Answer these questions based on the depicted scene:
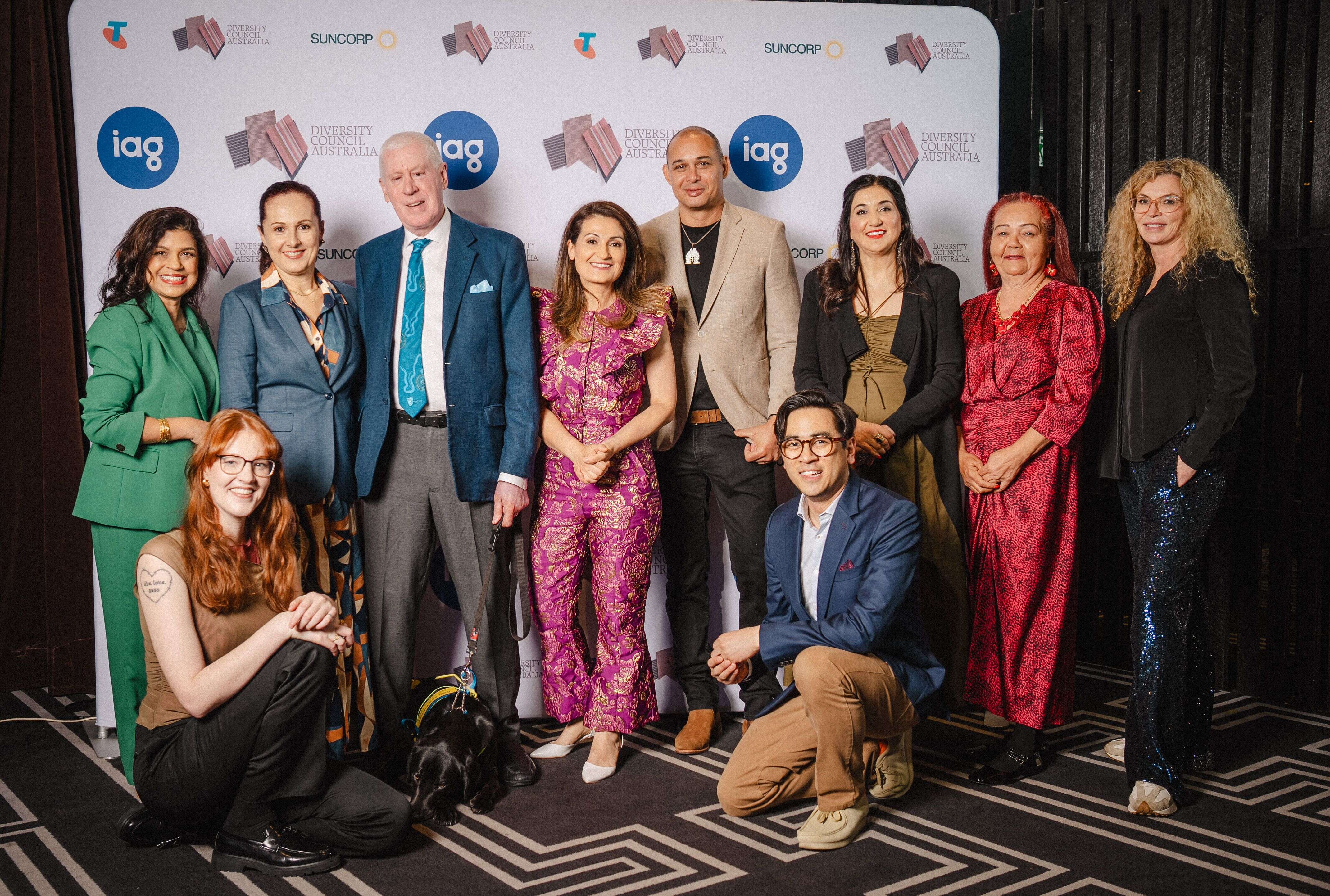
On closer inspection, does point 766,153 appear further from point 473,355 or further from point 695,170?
point 473,355

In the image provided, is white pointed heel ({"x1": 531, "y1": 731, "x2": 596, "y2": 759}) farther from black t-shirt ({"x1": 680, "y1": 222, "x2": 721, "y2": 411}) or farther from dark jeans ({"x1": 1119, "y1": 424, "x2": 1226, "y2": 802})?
dark jeans ({"x1": 1119, "y1": 424, "x2": 1226, "y2": 802})

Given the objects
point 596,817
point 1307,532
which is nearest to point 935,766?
point 596,817

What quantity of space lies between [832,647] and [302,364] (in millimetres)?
1575

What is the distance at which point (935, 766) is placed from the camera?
118 inches

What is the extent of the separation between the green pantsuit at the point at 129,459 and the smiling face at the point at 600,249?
3.67ft

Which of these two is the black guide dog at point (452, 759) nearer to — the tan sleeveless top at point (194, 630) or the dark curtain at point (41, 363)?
the tan sleeveless top at point (194, 630)

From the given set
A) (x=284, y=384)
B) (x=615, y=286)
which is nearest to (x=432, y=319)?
(x=284, y=384)

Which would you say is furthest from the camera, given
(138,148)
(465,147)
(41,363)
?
(41,363)

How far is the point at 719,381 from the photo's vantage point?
317 cm

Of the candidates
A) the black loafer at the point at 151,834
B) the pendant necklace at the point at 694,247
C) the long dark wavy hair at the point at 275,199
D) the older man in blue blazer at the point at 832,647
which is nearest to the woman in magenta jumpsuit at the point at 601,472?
the pendant necklace at the point at 694,247

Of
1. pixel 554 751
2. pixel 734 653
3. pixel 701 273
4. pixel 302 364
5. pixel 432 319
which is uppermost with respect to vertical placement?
pixel 701 273

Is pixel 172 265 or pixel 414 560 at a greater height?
pixel 172 265

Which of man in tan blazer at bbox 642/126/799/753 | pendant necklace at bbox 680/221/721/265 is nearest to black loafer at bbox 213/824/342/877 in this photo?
man in tan blazer at bbox 642/126/799/753

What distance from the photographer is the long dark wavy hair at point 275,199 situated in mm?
2863
